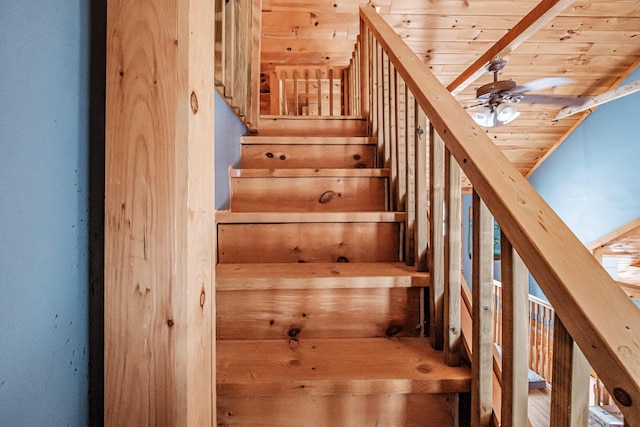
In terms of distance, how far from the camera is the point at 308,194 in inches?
65.9

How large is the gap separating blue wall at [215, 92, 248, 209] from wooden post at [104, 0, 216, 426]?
887 mm

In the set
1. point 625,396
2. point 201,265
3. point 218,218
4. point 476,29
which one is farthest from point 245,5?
point 476,29

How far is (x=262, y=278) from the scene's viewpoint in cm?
113

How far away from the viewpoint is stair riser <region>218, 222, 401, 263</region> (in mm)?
1390

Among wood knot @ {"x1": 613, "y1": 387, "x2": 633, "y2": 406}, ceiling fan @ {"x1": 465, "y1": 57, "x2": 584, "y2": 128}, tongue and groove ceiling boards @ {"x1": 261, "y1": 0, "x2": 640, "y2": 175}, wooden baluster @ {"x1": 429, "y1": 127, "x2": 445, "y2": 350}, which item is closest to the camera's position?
wood knot @ {"x1": 613, "y1": 387, "x2": 633, "y2": 406}

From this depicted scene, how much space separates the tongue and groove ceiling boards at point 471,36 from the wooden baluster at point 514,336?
2.68 metres

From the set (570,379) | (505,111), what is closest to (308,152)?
(570,379)

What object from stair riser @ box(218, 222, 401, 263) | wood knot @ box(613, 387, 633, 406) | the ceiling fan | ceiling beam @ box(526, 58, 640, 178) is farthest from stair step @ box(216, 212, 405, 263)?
ceiling beam @ box(526, 58, 640, 178)

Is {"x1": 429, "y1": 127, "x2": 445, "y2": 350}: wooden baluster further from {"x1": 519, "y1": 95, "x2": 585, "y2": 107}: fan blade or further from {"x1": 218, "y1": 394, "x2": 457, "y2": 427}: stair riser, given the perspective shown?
{"x1": 519, "y1": 95, "x2": 585, "y2": 107}: fan blade

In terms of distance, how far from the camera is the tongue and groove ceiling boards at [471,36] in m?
3.48

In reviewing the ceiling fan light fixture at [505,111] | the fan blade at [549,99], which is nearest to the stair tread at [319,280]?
the ceiling fan light fixture at [505,111]

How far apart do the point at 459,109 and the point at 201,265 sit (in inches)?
32.2

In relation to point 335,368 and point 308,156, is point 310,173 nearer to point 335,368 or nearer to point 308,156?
point 308,156

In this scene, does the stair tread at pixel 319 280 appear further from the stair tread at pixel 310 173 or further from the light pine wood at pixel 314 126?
the light pine wood at pixel 314 126
